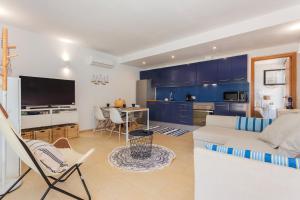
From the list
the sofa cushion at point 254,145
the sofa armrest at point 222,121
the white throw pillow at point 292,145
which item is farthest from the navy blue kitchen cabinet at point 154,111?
the white throw pillow at point 292,145

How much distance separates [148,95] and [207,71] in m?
2.53

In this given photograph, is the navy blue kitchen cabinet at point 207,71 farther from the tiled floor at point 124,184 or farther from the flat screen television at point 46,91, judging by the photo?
the flat screen television at point 46,91

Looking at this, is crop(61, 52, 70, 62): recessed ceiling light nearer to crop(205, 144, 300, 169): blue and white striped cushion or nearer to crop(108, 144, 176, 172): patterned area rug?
crop(108, 144, 176, 172): patterned area rug

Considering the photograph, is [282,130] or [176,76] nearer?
[282,130]

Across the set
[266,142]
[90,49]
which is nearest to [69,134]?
[90,49]

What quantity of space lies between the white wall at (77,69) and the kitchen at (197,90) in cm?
97

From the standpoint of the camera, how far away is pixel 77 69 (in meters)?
4.64

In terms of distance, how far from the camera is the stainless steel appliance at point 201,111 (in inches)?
193

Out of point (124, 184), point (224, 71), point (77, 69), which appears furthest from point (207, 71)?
point (124, 184)

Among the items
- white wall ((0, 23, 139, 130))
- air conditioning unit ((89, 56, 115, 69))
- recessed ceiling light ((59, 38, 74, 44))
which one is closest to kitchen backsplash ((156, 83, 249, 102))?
white wall ((0, 23, 139, 130))

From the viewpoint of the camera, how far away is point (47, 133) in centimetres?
362

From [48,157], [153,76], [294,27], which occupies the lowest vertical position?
[48,157]

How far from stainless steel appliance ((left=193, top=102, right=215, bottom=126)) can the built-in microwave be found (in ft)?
1.50

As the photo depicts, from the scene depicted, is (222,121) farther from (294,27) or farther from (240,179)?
(240,179)
